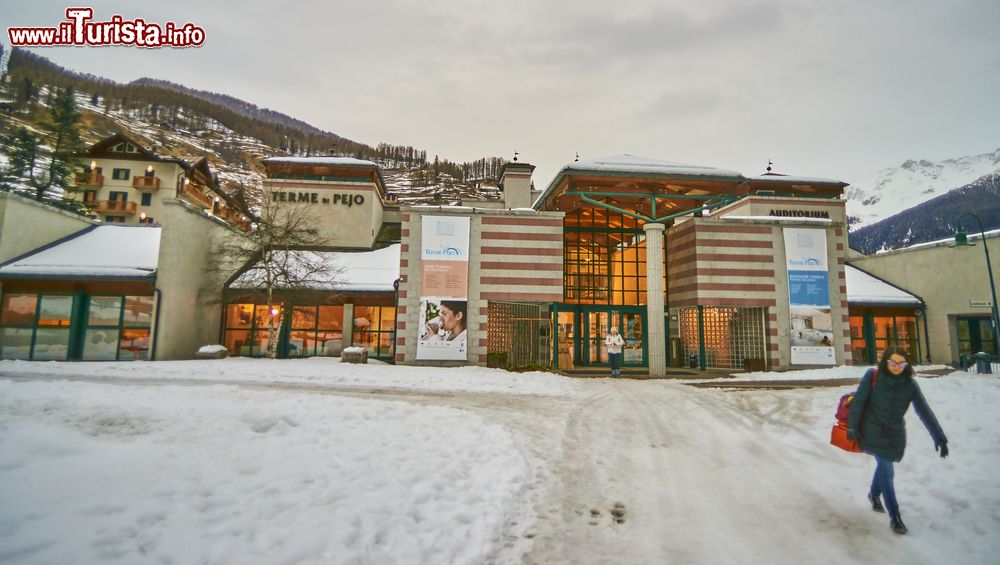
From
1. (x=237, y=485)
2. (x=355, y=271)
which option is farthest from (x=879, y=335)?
(x=237, y=485)

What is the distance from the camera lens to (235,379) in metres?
14.4

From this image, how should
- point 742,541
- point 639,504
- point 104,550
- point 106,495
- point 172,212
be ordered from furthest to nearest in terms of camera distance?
point 172,212, point 639,504, point 742,541, point 106,495, point 104,550

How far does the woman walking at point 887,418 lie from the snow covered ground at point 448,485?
17.5 inches

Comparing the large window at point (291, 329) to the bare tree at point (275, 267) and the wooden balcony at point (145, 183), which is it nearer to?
the bare tree at point (275, 267)

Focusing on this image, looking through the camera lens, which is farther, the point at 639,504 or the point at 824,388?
the point at 824,388

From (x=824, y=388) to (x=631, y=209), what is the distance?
14.5 metres

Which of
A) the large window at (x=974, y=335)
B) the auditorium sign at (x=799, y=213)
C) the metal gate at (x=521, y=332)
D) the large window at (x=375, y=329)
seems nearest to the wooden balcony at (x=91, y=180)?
the large window at (x=375, y=329)

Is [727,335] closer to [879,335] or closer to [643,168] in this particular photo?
[643,168]

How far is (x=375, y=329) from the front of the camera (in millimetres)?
24562

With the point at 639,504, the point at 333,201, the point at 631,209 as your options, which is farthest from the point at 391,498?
the point at 333,201

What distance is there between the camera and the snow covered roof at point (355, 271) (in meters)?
23.8

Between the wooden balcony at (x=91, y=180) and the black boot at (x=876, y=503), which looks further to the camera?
the wooden balcony at (x=91, y=180)

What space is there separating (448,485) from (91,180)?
242 ft

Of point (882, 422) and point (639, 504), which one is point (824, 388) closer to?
point (882, 422)
